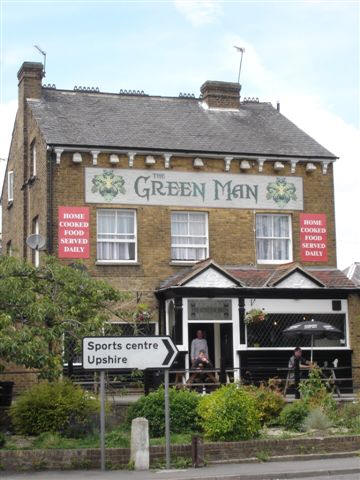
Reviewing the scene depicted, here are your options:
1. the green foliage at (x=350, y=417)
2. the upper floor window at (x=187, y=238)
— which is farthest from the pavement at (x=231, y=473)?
the upper floor window at (x=187, y=238)

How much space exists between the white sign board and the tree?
9008 millimetres

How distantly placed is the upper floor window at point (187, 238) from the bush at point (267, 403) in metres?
9.41

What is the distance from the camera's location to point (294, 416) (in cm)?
1773

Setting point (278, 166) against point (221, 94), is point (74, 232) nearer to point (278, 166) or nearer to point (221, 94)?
point (278, 166)

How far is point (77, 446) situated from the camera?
615 inches

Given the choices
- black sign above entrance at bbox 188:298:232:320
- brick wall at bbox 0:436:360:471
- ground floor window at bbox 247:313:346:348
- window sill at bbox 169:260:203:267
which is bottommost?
brick wall at bbox 0:436:360:471

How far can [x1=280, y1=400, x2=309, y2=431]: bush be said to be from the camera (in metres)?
17.7

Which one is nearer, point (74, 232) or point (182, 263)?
point (74, 232)

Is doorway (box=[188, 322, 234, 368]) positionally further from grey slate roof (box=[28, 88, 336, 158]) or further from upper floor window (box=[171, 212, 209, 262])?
grey slate roof (box=[28, 88, 336, 158])

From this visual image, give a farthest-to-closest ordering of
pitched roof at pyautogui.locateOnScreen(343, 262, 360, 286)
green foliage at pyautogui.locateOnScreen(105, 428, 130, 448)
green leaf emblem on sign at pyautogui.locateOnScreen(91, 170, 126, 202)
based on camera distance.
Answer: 1. pitched roof at pyautogui.locateOnScreen(343, 262, 360, 286)
2. green leaf emblem on sign at pyautogui.locateOnScreen(91, 170, 126, 202)
3. green foliage at pyautogui.locateOnScreen(105, 428, 130, 448)

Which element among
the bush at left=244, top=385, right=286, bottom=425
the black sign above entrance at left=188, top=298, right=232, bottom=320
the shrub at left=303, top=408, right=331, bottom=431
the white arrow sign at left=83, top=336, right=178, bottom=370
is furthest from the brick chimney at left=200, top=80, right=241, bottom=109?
the white arrow sign at left=83, top=336, right=178, bottom=370

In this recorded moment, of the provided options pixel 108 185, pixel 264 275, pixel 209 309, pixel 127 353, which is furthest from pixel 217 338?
pixel 127 353

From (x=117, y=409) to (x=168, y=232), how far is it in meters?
9.98

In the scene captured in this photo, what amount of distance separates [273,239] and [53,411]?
1339 cm
